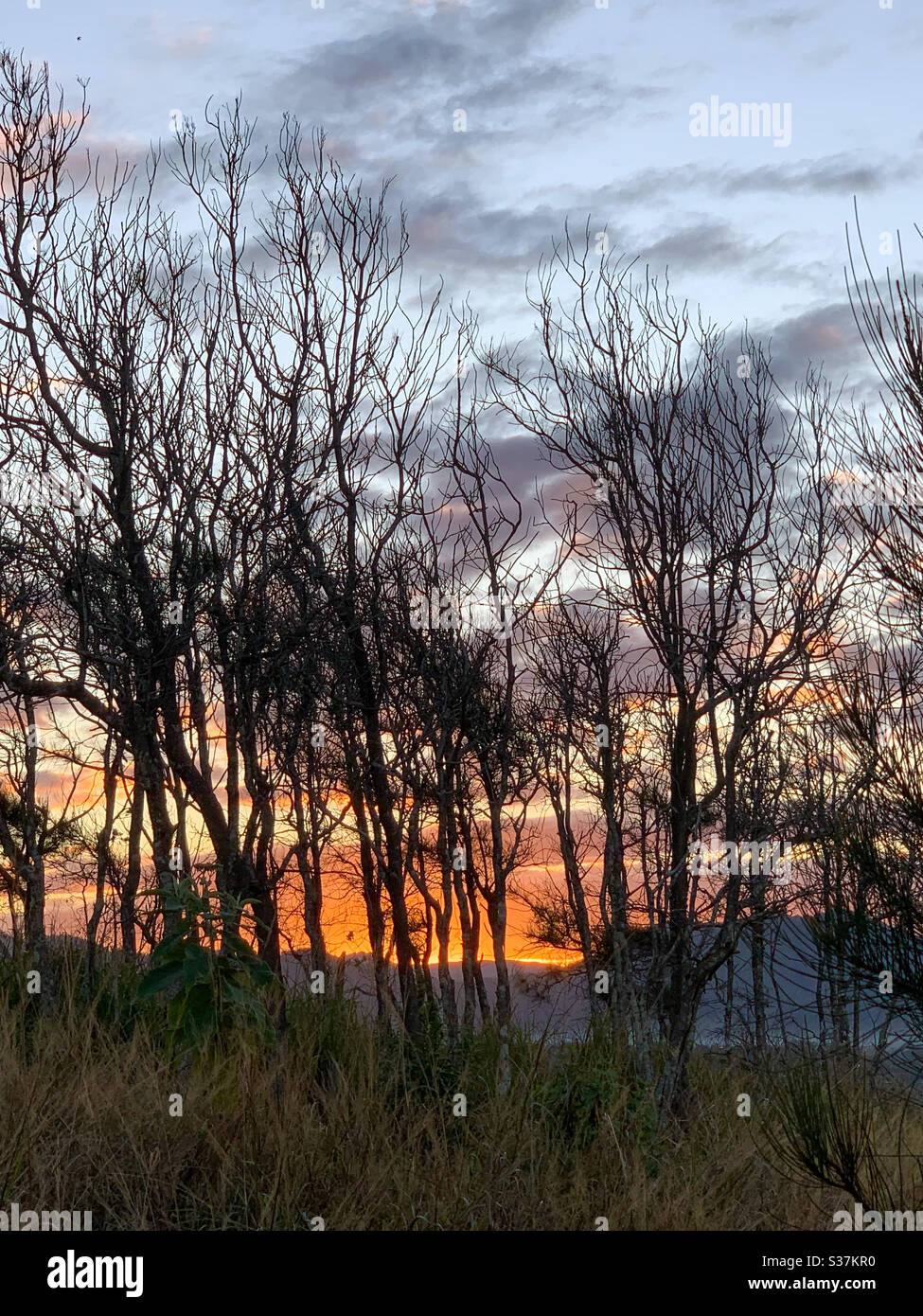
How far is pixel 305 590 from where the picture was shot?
8195 mm

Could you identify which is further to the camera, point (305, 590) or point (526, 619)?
point (526, 619)

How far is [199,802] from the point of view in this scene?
30.5 ft

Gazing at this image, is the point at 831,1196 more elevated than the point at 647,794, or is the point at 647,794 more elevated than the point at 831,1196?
the point at 647,794

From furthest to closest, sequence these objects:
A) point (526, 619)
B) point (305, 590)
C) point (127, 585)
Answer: point (526, 619) < point (305, 590) < point (127, 585)

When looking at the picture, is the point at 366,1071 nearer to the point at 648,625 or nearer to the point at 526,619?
the point at 648,625
